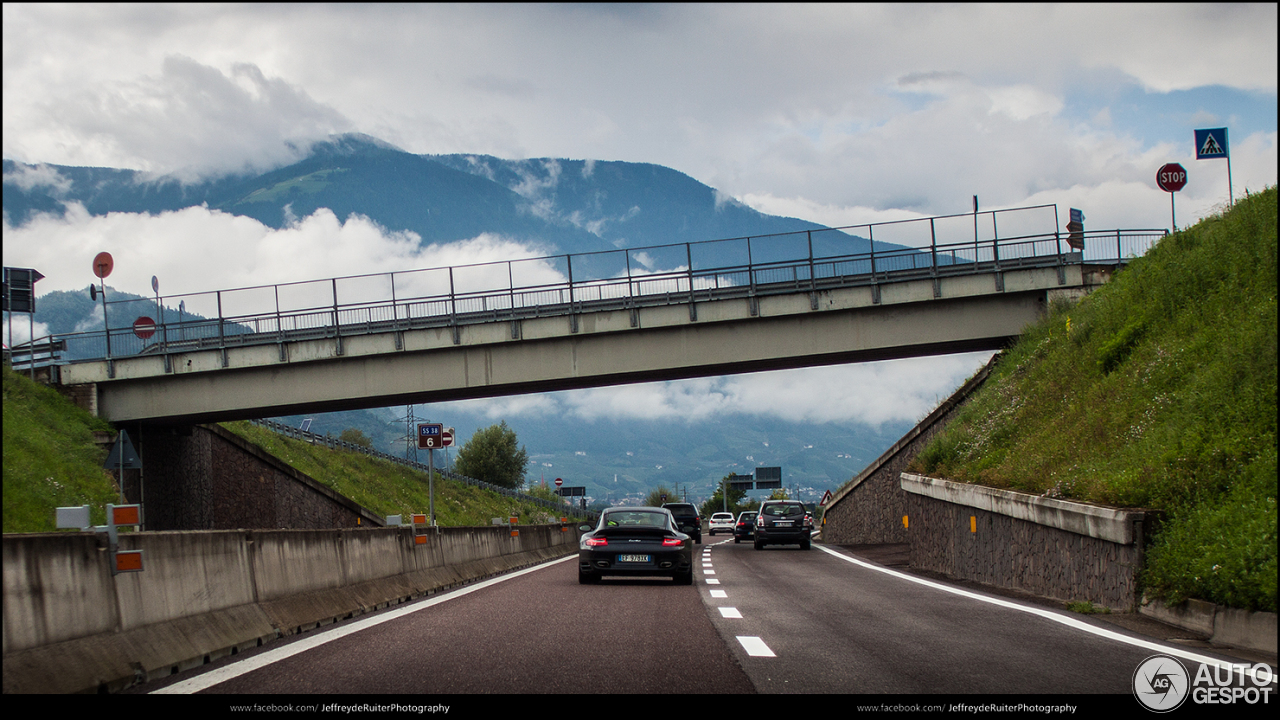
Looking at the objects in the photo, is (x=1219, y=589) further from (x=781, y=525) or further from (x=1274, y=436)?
(x=781, y=525)

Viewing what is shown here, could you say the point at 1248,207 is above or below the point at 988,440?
above

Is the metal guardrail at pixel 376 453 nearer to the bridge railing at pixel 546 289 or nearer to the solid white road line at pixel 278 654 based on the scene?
the bridge railing at pixel 546 289

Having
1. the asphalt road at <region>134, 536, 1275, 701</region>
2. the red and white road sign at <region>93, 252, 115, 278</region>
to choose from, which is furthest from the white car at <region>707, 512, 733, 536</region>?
the asphalt road at <region>134, 536, 1275, 701</region>

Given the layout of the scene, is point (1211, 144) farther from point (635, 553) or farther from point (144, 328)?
point (144, 328)

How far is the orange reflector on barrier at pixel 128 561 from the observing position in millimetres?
7168

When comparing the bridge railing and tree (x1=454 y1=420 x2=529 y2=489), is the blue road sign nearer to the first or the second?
the bridge railing

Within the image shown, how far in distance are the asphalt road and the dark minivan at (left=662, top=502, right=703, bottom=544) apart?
74.3 ft

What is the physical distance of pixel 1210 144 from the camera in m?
21.1

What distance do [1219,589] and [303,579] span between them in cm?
833

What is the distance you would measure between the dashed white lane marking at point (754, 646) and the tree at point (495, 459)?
365ft

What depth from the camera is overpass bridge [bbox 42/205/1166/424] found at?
116ft

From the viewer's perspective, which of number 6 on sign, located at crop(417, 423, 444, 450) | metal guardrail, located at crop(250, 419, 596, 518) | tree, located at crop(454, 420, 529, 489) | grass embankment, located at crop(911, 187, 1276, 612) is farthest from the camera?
tree, located at crop(454, 420, 529, 489)

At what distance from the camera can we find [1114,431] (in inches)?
597

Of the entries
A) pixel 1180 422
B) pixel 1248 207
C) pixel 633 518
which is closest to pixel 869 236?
pixel 1248 207
